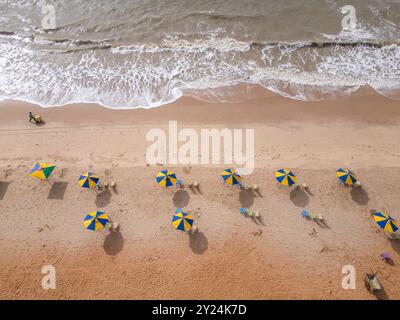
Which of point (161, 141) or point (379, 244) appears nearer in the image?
point (379, 244)

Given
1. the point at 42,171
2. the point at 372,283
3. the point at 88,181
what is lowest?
the point at 372,283

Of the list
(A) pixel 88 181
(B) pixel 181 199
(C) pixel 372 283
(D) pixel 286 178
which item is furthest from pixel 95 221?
(C) pixel 372 283

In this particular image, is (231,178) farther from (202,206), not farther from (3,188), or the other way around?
(3,188)

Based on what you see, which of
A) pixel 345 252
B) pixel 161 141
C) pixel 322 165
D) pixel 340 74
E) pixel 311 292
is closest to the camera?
pixel 311 292

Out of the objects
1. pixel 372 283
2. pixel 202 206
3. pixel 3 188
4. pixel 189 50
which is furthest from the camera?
pixel 189 50

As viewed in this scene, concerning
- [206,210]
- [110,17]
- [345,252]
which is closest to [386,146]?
[345,252]

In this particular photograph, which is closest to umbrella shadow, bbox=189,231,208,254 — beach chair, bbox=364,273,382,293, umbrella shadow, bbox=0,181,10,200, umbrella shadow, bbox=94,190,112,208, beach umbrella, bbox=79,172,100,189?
umbrella shadow, bbox=94,190,112,208

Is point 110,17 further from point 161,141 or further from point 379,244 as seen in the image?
point 379,244
